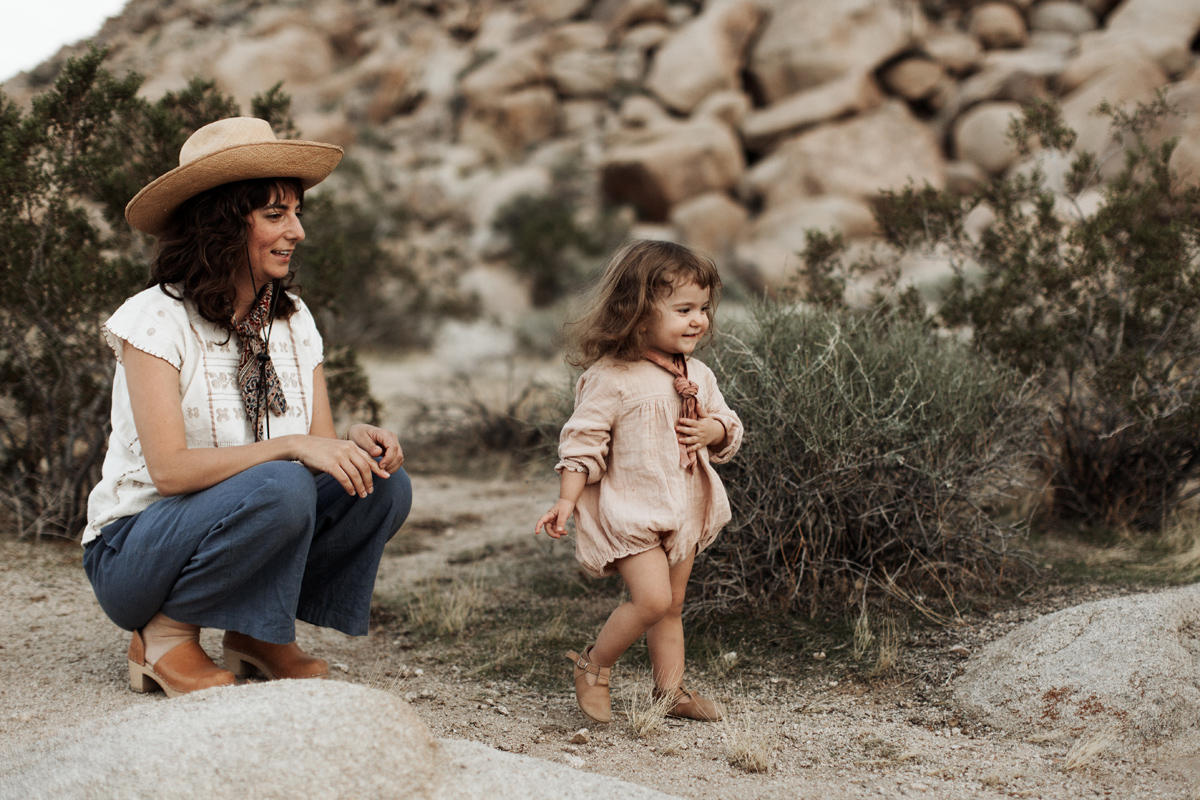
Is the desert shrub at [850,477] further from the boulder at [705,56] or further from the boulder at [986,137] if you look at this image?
the boulder at [705,56]

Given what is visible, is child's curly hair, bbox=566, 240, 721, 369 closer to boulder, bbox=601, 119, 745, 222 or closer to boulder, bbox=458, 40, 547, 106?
boulder, bbox=601, 119, 745, 222

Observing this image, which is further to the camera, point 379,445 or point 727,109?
point 727,109

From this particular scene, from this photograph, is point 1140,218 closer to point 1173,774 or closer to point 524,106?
point 1173,774

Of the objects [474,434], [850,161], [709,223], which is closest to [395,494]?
[474,434]

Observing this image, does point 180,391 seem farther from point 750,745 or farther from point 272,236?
point 750,745

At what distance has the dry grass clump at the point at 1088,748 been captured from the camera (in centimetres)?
238

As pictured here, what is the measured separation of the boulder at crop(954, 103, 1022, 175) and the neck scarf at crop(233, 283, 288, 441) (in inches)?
774

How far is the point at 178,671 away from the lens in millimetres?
2602

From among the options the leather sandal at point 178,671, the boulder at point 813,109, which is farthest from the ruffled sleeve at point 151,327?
the boulder at point 813,109

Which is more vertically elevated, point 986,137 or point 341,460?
point 986,137

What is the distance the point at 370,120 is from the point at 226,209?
24461 mm

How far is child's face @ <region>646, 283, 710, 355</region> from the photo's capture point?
2604mm

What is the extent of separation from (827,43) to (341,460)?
22314 millimetres

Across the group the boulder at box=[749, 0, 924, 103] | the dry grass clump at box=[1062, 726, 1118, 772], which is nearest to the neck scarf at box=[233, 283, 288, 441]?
the dry grass clump at box=[1062, 726, 1118, 772]
